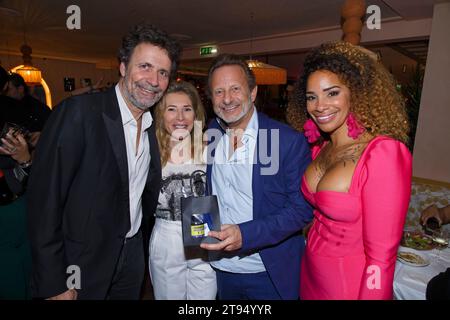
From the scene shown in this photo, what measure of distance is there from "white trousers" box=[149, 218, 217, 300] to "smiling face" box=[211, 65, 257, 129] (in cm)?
84

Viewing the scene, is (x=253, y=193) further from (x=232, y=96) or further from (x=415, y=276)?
(x=415, y=276)

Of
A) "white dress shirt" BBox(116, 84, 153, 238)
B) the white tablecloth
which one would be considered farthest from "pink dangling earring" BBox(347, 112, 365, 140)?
"white dress shirt" BBox(116, 84, 153, 238)

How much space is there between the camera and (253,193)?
5.58 feet

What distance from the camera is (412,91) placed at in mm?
4789

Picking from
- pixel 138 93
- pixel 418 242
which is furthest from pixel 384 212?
pixel 138 93

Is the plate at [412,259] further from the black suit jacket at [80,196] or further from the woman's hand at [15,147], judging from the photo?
the woman's hand at [15,147]

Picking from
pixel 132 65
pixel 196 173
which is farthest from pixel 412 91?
pixel 132 65

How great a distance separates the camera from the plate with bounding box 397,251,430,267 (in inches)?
75.0

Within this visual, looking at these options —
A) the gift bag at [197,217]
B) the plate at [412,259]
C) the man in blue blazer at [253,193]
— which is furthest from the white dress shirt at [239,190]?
the plate at [412,259]

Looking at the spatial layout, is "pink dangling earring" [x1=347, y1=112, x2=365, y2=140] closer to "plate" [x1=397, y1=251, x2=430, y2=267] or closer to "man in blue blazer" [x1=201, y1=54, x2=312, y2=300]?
"man in blue blazer" [x1=201, y1=54, x2=312, y2=300]

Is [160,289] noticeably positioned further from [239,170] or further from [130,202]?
[239,170]

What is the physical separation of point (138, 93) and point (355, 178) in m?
1.26

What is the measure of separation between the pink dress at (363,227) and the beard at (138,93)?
3.38 feet

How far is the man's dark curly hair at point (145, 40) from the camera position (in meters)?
1.74
